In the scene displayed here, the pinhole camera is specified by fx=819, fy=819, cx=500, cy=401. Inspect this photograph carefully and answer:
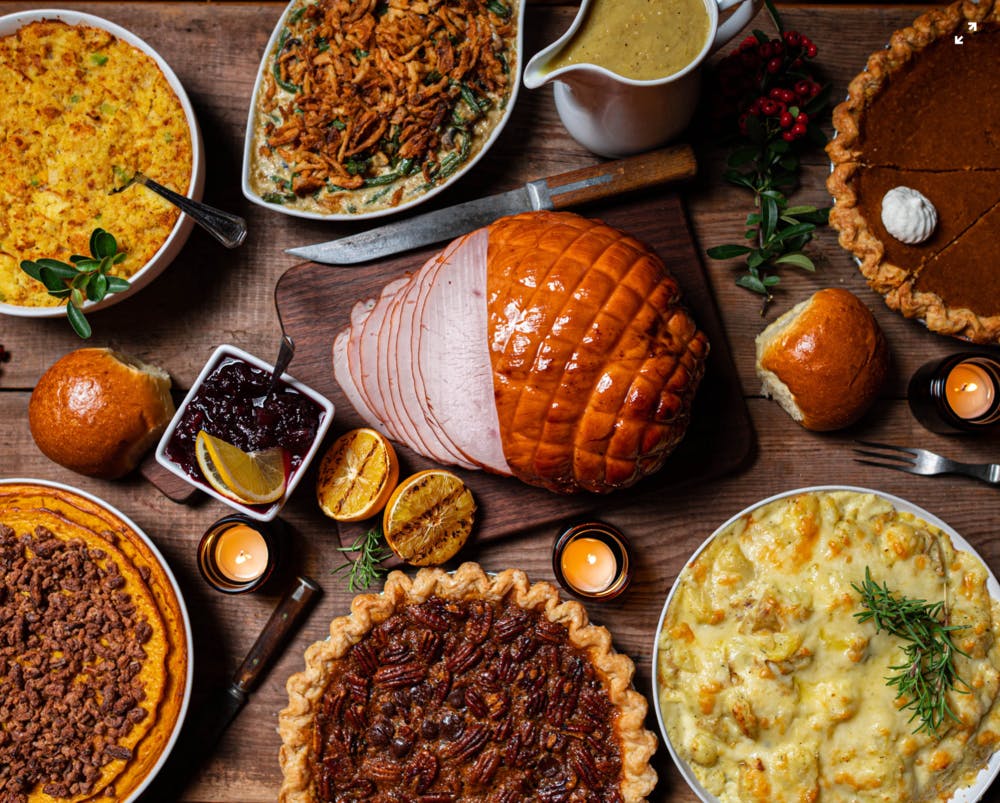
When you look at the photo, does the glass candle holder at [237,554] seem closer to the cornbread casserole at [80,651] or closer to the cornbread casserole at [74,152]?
the cornbread casserole at [80,651]

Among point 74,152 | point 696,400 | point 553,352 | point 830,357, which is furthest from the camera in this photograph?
point 696,400

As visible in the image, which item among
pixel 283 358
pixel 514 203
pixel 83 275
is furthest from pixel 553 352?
pixel 83 275

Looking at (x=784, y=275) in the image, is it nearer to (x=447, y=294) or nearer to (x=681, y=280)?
(x=681, y=280)

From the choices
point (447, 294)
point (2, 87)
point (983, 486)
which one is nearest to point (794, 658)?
point (983, 486)

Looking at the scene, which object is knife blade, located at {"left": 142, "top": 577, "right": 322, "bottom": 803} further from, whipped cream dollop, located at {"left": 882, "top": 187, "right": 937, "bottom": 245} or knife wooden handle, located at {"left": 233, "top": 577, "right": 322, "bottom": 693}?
whipped cream dollop, located at {"left": 882, "top": 187, "right": 937, "bottom": 245}

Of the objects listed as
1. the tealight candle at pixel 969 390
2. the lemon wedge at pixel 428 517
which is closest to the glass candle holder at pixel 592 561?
the lemon wedge at pixel 428 517

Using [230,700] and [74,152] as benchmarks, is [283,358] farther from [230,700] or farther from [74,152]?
[230,700]

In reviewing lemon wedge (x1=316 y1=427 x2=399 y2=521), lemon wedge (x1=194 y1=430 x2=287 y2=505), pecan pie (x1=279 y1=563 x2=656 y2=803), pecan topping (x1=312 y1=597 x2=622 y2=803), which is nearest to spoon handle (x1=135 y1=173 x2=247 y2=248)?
lemon wedge (x1=194 y1=430 x2=287 y2=505)
